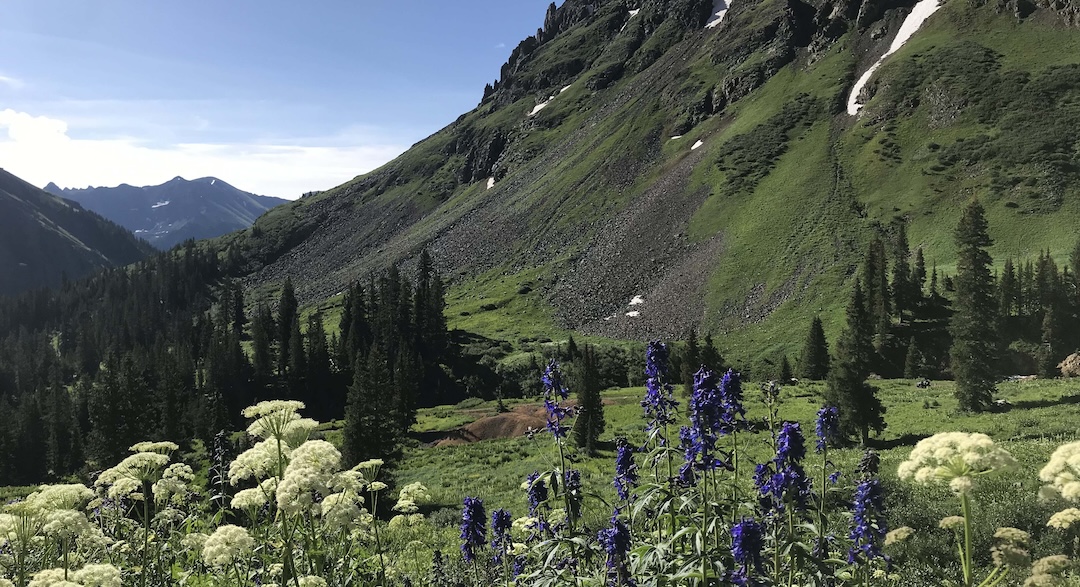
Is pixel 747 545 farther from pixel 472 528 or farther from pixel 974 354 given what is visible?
pixel 974 354

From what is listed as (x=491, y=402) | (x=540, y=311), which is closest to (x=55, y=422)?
(x=491, y=402)

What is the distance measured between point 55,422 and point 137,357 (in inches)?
1288

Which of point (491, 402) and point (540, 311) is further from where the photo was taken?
point (540, 311)

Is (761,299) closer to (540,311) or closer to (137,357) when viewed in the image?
(540,311)

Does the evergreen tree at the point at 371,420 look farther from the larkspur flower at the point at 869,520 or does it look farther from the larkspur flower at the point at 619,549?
the larkspur flower at the point at 869,520

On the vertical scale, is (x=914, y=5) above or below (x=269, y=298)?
above

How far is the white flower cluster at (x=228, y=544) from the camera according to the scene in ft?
22.6

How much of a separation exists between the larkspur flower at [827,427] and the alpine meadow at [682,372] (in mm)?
55

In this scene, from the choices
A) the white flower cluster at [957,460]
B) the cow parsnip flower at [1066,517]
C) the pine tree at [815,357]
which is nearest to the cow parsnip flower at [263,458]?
the white flower cluster at [957,460]

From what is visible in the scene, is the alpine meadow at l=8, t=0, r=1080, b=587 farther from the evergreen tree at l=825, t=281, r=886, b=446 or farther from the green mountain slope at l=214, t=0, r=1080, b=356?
the green mountain slope at l=214, t=0, r=1080, b=356

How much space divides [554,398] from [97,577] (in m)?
5.78

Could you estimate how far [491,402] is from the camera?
85.9 m

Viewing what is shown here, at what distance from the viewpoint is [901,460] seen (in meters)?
26.1

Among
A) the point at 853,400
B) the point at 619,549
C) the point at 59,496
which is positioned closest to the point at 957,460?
the point at 619,549
